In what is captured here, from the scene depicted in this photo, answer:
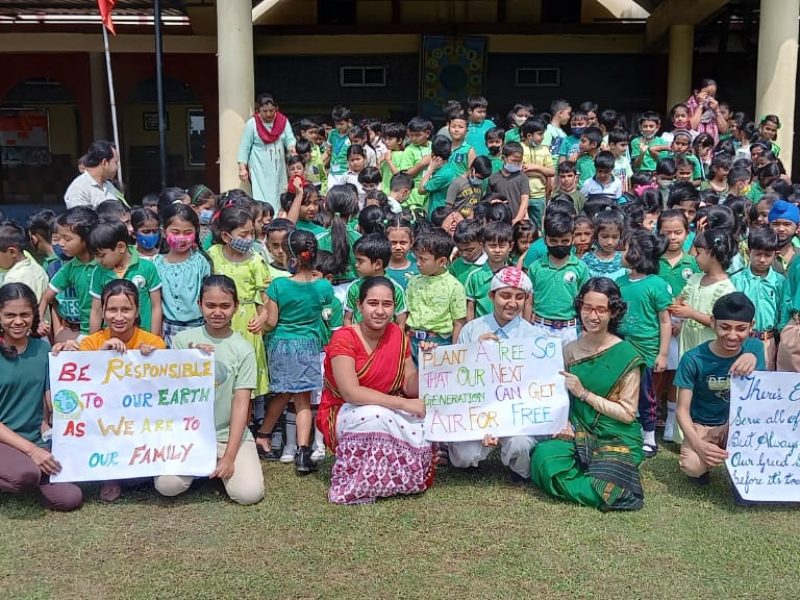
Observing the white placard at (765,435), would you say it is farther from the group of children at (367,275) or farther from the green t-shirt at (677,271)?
the green t-shirt at (677,271)

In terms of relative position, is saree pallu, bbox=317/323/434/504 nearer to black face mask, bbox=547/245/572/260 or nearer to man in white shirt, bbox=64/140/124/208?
black face mask, bbox=547/245/572/260

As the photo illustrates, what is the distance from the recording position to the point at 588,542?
12.1ft

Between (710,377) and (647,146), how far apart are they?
16.3ft

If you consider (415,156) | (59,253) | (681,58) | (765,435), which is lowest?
(765,435)

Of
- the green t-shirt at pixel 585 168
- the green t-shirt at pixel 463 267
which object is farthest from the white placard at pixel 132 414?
the green t-shirt at pixel 585 168

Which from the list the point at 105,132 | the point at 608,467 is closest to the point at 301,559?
the point at 608,467

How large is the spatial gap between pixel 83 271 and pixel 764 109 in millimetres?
8901

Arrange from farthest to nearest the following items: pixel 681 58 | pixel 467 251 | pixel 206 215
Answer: pixel 681 58, pixel 206 215, pixel 467 251

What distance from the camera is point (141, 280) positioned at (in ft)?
15.3

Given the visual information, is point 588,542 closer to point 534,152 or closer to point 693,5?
point 534,152

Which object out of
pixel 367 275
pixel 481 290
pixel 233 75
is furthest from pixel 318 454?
pixel 233 75

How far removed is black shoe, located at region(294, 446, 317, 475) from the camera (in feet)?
15.0

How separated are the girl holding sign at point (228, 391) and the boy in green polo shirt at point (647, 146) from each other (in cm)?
549

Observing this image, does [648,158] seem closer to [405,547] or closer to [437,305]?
[437,305]
